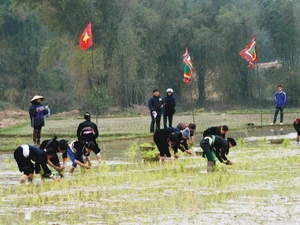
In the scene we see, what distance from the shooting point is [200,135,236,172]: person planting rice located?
16938 millimetres

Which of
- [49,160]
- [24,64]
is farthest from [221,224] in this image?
[24,64]

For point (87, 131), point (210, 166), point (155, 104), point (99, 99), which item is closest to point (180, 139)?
point (87, 131)

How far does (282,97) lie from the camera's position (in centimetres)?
3456

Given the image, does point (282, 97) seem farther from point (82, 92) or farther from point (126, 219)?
point (82, 92)

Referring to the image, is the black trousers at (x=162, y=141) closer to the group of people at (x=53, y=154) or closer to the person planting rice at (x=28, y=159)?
the group of people at (x=53, y=154)

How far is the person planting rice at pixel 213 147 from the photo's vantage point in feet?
55.6

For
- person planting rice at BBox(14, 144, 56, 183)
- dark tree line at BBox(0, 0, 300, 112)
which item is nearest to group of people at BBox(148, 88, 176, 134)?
person planting rice at BBox(14, 144, 56, 183)

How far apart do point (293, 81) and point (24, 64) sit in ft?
79.0

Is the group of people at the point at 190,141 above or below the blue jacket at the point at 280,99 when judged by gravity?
below

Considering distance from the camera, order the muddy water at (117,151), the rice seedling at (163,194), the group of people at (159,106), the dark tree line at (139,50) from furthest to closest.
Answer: the dark tree line at (139,50) < the group of people at (159,106) < the muddy water at (117,151) < the rice seedling at (163,194)

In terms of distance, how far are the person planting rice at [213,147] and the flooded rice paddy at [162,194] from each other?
270 mm

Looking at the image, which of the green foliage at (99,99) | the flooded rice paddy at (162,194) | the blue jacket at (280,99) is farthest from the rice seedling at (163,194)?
the green foliage at (99,99)

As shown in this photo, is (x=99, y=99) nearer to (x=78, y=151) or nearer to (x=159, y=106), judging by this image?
(x=159, y=106)

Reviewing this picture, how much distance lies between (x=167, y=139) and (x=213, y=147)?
270 cm
